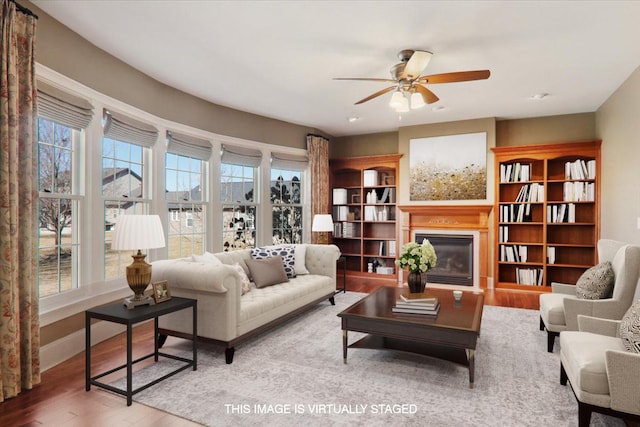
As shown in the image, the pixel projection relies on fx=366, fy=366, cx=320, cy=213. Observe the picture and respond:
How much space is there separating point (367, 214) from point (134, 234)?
4.95 m

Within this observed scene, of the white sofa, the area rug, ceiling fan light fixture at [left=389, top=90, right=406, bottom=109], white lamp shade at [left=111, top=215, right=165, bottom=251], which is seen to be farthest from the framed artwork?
ceiling fan light fixture at [left=389, top=90, right=406, bottom=109]

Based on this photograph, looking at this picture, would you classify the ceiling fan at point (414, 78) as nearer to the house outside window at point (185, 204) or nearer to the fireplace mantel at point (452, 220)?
the house outside window at point (185, 204)

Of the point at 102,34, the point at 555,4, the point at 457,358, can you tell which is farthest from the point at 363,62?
the point at 457,358

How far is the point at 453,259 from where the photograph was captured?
246 inches

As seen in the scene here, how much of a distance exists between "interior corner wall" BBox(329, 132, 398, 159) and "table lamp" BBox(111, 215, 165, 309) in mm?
5064

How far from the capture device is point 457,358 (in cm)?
291

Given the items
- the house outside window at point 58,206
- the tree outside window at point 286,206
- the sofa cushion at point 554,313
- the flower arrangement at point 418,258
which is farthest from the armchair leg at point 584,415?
the tree outside window at point 286,206

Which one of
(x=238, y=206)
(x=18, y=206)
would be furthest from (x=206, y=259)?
(x=238, y=206)

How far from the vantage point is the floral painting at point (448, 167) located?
19.8 ft

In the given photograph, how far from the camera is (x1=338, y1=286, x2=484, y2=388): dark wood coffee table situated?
2711 mm

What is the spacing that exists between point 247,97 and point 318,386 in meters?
3.77

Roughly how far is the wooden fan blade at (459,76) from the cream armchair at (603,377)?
2.15 meters

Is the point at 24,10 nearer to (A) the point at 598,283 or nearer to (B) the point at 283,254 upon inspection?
(B) the point at 283,254

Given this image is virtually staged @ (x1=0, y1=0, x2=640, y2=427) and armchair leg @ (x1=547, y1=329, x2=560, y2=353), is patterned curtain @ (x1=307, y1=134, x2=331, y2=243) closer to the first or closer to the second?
this image is virtually staged @ (x1=0, y1=0, x2=640, y2=427)
